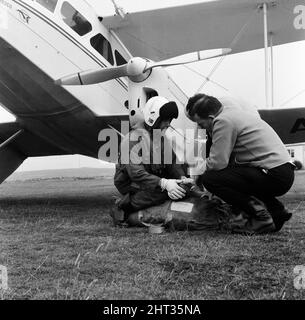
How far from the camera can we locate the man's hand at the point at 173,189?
13.0ft

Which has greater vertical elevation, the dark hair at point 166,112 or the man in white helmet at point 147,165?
the dark hair at point 166,112

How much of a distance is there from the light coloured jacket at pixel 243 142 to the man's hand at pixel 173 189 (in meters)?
0.42

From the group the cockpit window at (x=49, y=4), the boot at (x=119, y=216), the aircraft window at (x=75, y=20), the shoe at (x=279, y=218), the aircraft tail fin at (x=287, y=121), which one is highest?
the cockpit window at (x=49, y=4)

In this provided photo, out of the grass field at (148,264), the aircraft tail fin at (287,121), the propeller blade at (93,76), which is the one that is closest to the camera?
the grass field at (148,264)

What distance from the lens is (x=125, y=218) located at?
4305 mm

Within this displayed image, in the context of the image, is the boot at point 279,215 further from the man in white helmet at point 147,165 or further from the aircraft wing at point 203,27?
the aircraft wing at point 203,27

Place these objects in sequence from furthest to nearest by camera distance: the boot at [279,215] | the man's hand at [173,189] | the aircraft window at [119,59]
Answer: the aircraft window at [119,59] → the man's hand at [173,189] → the boot at [279,215]

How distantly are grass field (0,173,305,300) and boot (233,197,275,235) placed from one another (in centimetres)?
10

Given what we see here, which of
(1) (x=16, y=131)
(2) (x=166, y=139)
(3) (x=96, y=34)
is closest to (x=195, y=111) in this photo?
(2) (x=166, y=139)

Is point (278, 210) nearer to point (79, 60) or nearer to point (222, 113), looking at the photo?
point (222, 113)

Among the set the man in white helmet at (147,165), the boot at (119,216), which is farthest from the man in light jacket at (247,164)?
the boot at (119,216)

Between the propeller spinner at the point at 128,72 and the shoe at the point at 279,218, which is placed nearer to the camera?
the shoe at the point at 279,218

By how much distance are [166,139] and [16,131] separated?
A: 4.51m

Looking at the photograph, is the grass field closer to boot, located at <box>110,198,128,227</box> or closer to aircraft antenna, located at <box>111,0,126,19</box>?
boot, located at <box>110,198,128,227</box>
